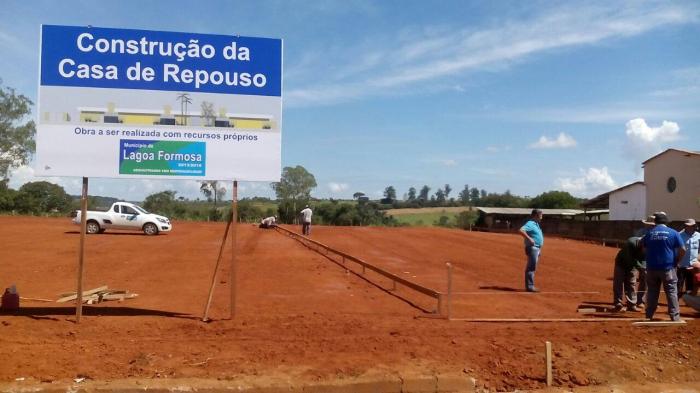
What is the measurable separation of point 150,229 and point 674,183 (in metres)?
36.3

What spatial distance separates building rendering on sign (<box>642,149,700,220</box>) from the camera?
4066 centimetres

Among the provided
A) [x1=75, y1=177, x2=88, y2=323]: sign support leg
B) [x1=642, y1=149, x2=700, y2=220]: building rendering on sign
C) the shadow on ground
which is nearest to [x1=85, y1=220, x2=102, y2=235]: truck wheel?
the shadow on ground

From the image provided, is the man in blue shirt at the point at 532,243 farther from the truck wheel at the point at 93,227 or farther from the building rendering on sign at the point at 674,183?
the building rendering on sign at the point at 674,183

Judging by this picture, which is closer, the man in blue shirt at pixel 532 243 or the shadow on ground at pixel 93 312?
the shadow on ground at pixel 93 312

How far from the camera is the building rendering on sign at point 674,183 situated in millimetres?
40656

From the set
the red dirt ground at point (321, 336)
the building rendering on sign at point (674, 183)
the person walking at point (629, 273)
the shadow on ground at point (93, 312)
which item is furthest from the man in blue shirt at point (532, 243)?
the building rendering on sign at point (674, 183)

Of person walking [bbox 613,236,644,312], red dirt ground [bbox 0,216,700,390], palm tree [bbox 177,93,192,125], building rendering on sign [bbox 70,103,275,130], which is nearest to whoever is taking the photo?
red dirt ground [bbox 0,216,700,390]

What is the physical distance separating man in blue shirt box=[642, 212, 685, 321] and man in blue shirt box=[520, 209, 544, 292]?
2.84 metres

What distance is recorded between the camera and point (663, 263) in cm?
877

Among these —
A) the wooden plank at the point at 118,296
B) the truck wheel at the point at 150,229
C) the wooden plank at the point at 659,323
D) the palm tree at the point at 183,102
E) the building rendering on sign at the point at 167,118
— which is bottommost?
the wooden plank at the point at 118,296

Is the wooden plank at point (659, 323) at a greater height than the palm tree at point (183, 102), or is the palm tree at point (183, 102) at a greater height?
the palm tree at point (183, 102)

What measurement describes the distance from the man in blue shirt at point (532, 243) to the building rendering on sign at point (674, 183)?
110 feet

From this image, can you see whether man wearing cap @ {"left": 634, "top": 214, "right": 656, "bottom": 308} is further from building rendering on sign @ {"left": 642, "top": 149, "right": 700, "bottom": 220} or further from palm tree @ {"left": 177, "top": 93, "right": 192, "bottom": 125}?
building rendering on sign @ {"left": 642, "top": 149, "right": 700, "bottom": 220}

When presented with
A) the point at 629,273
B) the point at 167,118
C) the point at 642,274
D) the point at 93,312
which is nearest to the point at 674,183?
the point at 642,274
